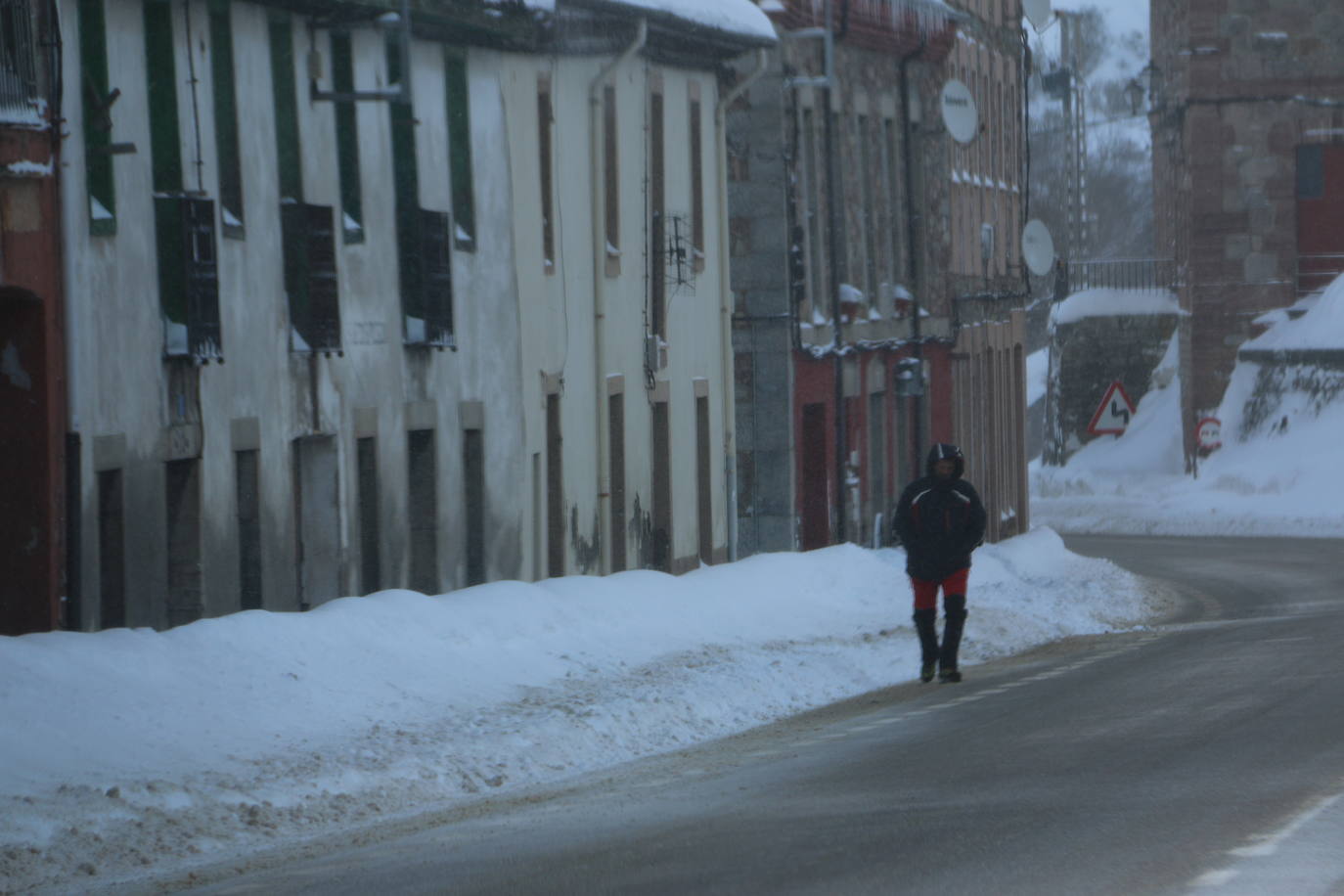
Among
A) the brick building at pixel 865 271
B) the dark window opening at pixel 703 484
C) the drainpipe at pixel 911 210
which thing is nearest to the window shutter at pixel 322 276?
the dark window opening at pixel 703 484

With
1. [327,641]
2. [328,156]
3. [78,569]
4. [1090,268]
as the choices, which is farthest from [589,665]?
[1090,268]

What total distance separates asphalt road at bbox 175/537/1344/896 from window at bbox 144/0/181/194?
18.7 ft

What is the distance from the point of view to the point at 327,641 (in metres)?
15.6

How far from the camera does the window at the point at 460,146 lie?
882 inches

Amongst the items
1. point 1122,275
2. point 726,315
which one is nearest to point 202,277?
point 726,315

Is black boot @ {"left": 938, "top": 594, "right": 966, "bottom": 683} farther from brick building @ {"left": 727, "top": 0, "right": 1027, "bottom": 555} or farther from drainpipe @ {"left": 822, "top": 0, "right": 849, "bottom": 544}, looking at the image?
drainpipe @ {"left": 822, "top": 0, "right": 849, "bottom": 544}

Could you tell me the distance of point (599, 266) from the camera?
2522 centimetres

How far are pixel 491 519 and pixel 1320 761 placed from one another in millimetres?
12546

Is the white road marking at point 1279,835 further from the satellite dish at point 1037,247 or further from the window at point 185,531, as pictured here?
the satellite dish at point 1037,247

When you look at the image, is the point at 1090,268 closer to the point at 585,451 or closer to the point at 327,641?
the point at 585,451

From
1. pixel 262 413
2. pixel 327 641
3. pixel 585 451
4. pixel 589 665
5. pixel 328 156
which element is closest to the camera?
pixel 327 641

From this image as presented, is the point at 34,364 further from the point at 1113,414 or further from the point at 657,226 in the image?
the point at 1113,414

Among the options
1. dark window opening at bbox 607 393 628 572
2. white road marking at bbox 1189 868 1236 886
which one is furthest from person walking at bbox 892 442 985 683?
dark window opening at bbox 607 393 628 572

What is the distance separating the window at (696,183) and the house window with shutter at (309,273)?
9.44m
